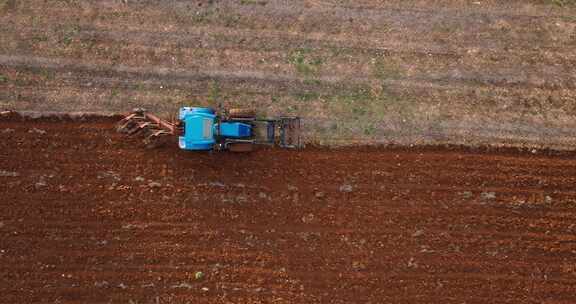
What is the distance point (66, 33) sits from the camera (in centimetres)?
1237

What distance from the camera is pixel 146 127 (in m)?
11.6

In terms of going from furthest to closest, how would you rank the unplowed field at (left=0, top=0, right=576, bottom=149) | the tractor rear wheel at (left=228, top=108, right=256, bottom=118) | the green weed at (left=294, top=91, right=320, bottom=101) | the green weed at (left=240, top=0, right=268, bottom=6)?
the green weed at (left=240, top=0, right=268, bottom=6) → the green weed at (left=294, top=91, right=320, bottom=101) → the unplowed field at (left=0, top=0, right=576, bottom=149) → the tractor rear wheel at (left=228, top=108, right=256, bottom=118)

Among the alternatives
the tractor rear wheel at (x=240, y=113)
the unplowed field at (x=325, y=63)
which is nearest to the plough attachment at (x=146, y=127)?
the unplowed field at (x=325, y=63)

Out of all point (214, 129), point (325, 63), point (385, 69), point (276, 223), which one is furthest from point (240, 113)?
point (385, 69)

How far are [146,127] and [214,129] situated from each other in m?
1.66

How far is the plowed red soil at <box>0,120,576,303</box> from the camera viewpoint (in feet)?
36.5

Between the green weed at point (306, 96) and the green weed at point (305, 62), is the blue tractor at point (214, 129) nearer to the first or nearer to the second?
the green weed at point (306, 96)

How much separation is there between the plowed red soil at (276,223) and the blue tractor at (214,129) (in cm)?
32

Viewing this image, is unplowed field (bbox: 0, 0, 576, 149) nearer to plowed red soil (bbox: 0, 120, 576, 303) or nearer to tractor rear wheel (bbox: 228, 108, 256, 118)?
tractor rear wheel (bbox: 228, 108, 256, 118)

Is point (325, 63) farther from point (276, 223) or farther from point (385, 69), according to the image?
point (276, 223)

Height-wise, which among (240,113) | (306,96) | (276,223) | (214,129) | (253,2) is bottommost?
(276,223)

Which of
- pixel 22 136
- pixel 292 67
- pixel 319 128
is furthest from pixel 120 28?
pixel 319 128

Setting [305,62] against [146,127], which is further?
[305,62]

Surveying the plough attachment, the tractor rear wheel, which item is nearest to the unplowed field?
the plough attachment
